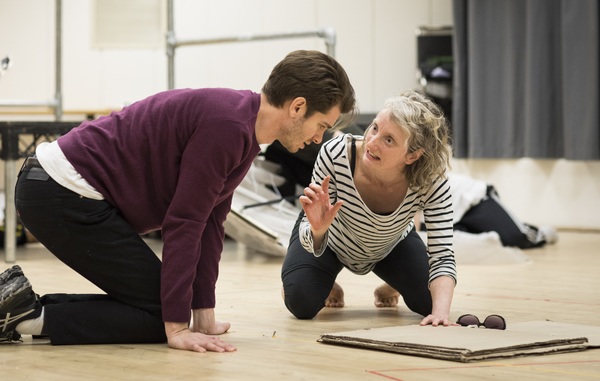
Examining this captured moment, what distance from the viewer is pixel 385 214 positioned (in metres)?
2.50

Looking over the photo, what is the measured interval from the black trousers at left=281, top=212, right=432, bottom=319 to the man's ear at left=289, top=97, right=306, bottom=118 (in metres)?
0.66

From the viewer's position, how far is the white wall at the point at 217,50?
6785 millimetres

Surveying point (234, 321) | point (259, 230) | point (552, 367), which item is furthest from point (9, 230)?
point (552, 367)

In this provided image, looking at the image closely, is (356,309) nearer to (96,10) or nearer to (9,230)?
(9,230)

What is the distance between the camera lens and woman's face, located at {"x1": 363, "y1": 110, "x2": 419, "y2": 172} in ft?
7.73

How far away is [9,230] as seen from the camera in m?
4.27

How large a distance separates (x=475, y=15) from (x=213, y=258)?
4.52 meters

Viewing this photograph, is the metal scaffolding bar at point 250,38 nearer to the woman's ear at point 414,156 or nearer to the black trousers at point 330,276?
the black trousers at point 330,276

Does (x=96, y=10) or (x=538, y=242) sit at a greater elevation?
(x=96, y=10)

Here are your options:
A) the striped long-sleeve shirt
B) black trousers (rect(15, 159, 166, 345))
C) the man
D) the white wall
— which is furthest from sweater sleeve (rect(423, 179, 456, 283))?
the white wall

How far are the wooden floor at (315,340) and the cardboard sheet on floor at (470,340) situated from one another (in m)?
0.03

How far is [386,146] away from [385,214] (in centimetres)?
22

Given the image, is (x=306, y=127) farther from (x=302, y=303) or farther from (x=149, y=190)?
(x=302, y=303)

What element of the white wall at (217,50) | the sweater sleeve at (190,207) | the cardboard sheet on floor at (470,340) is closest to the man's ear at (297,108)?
the sweater sleeve at (190,207)
